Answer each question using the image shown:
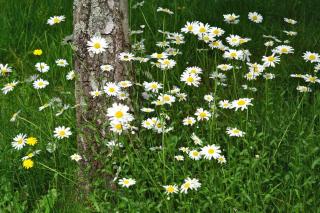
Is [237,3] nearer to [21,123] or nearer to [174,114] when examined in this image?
[174,114]

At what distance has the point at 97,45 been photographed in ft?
8.59

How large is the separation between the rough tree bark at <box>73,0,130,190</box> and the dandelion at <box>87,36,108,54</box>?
55 mm

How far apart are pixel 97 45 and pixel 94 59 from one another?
11cm

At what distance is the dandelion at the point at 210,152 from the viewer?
2.51 metres

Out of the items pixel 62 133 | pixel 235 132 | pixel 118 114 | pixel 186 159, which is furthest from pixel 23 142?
pixel 235 132

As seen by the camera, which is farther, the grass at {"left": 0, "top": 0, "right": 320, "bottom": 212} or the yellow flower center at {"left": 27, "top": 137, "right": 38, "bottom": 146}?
the yellow flower center at {"left": 27, "top": 137, "right": 38, "bottom": 146}

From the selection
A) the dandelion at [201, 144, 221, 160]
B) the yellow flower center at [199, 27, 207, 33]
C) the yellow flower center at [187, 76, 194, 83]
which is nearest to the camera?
the dandelion at [201, 144, 221, 160]

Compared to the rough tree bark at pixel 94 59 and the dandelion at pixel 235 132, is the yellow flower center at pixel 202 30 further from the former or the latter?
the dandelion at pixel 235 132

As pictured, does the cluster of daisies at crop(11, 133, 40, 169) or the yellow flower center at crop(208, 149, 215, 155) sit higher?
the yellow flower center at crop(208, 149, 215, 155)

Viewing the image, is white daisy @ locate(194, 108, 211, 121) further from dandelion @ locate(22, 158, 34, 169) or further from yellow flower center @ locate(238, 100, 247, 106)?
dandelion @ locate(22, 158, 34, 169)

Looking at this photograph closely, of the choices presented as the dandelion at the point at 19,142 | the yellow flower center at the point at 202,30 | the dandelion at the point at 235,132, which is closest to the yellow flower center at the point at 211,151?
the dandelion at the point at 235,132

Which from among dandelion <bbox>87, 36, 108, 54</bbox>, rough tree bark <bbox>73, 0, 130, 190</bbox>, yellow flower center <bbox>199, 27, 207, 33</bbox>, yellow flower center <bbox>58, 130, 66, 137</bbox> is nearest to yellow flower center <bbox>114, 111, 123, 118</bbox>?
rough tree bark <bbox>73, 0, 130, 190</bbox>

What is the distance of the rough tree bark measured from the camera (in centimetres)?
266

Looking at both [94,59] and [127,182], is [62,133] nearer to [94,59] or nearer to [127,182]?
[94,59]
